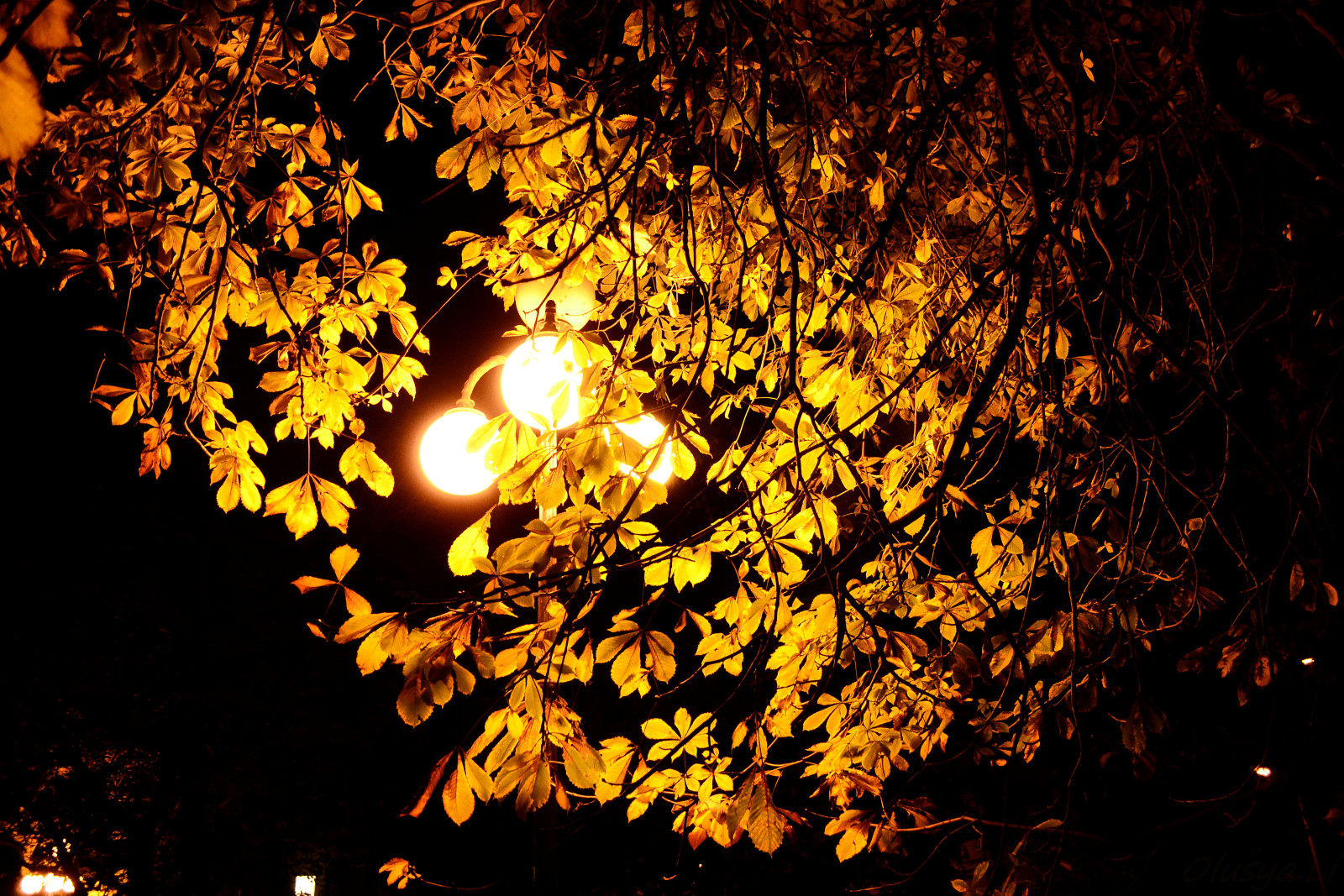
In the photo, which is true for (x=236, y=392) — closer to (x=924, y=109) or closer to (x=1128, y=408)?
(x=924, y=109)

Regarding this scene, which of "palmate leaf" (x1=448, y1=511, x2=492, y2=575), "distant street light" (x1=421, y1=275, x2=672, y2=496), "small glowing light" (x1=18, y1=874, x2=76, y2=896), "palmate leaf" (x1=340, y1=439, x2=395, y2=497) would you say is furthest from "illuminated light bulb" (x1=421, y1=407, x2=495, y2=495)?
"small glowing light" (x1=18, y1=874, x2=76, y2=896)

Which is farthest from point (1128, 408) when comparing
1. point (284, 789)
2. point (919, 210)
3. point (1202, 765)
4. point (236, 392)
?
point (284, 789)

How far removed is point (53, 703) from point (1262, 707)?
1255 cm

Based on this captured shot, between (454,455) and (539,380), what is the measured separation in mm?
444

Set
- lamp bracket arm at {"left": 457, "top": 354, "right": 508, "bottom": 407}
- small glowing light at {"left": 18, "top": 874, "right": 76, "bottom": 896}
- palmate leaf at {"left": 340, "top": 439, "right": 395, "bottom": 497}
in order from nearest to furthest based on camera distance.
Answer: lamp bracket arm at {"left": 457, "top": 354, "right": 508, "bottom": 407} → palmate leaf at {"left": 340, "top": 439, "right": 395, "bottom": 497} → small glowing light at {"left": 18, "top": 874, "right": 76, "bottom": 896}

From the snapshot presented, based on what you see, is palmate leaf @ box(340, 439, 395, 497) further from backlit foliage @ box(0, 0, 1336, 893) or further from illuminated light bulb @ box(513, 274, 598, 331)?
illuminated light bulb @ box(513, 274, 598, 331)

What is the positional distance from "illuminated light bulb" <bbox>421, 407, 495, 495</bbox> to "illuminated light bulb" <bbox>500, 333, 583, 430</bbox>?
281mm

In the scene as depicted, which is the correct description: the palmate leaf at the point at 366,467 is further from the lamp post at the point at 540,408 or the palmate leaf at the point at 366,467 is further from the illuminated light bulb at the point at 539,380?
the illuminated light bulb at the point at 539,380

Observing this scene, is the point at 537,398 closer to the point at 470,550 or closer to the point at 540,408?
the point at 540,408

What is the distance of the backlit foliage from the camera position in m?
1.45

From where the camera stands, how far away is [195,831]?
8.63 meters

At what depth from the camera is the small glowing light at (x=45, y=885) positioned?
6.09m

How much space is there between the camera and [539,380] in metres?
1.73

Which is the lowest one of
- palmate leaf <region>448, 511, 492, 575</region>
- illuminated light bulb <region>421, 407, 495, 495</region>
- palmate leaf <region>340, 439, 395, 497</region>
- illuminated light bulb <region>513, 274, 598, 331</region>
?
palmate leaf <region>448, 511, 492, 575</region>
